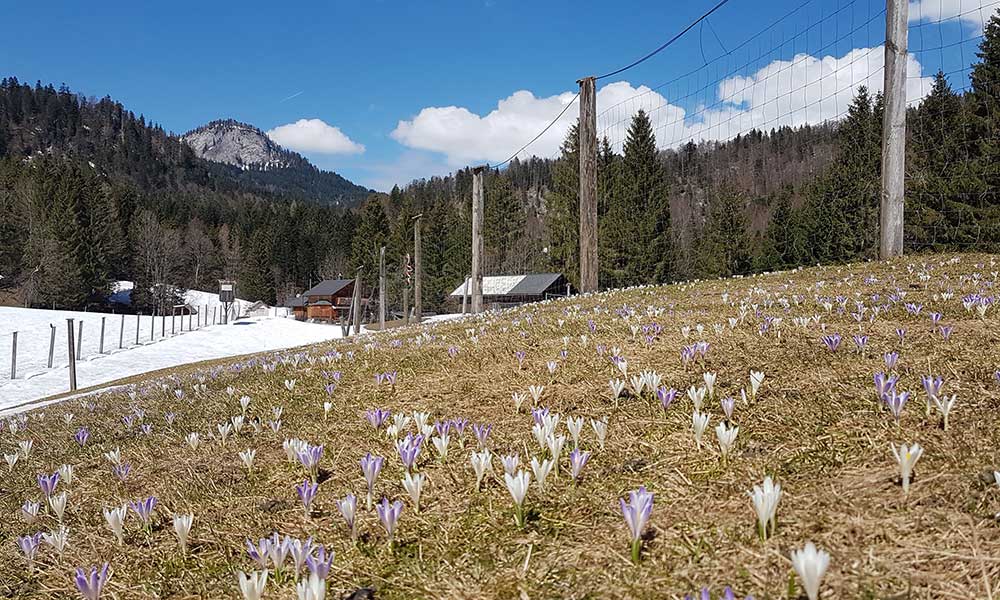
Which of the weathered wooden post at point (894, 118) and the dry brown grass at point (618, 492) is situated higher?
the weathered wooden post at point (894, 118)

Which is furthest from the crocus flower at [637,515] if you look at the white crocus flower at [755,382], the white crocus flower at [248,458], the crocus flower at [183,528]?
the white crocus flower at [248,458]

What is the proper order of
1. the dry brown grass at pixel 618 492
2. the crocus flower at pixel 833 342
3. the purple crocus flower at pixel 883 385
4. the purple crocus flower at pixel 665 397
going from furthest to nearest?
the crocus flower at pixel 833 342 < the purple crocus flower at pixel 665 397 < the purple crocus flower at pixel 883 385 < the dry brown grass at pixel 618 492

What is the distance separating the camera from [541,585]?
5.32ft

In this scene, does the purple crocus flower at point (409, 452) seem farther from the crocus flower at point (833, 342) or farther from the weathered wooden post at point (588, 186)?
the weathered wooden post at point (588, 186)

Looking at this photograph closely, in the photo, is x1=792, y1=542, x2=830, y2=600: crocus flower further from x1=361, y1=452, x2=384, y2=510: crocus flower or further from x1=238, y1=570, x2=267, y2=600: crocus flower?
x1=361, y1=452, x2=384, y2=510: crocus flower

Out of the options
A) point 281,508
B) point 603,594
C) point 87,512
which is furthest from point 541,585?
point 87,512

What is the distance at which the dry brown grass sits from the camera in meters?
1.56

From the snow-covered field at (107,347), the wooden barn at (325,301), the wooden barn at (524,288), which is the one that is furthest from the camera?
the wooden barn at (325,301)

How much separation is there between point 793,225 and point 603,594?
2682 inches

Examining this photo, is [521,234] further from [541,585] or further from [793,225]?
[541,585]

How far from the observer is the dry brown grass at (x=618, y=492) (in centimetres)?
156

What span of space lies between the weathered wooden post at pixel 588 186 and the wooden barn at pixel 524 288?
48.9 metres

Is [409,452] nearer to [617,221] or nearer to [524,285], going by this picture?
[617,221]

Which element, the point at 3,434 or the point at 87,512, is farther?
the point at 3,434
